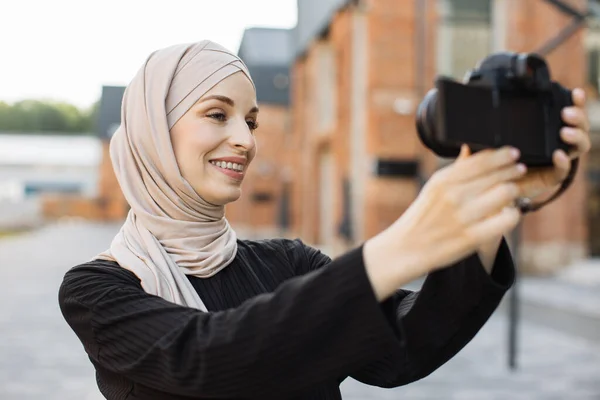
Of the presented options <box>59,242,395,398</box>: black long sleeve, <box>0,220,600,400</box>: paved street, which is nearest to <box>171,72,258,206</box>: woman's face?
<box>59,242,395,398</box>: black long sleeve

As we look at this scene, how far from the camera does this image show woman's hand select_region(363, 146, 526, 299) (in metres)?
1.01

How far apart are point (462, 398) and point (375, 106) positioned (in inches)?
452

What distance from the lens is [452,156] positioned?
1.16 metres

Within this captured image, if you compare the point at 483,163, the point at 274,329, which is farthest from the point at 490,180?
the point at 274,329

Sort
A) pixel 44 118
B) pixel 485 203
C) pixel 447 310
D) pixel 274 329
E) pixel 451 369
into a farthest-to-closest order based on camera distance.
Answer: pixel 44 118
pixel 451 369
pixel 447 310
pixel 274 329
pixel 485 203

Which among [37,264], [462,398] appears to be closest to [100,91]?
[37,264]

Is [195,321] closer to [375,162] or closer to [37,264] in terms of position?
[375,162]

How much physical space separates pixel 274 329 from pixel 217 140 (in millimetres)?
582

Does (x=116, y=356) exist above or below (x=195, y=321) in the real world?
below

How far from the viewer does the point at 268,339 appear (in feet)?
3.71

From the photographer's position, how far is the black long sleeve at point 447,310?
1.33 metres

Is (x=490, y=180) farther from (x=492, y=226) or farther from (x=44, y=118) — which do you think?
(x=44, y=118)

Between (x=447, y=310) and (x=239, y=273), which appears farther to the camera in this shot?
(x=239, y=273)

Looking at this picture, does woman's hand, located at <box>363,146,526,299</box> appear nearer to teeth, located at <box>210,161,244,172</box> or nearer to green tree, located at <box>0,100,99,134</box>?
teeth, located at <box>210,161,244,172</box>
